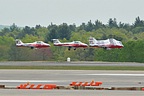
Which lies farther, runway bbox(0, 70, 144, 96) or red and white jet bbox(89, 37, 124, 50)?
red and white jet bbox(89, 37, 124, 50)

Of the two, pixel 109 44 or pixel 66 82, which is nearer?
pixel 66 82

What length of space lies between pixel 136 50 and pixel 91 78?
66987 mm

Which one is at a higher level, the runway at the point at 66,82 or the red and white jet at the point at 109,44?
the red and white jet at the point at 109,44

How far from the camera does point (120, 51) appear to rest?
12400 centimetres

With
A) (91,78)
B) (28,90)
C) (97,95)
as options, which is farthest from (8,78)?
(97,95)

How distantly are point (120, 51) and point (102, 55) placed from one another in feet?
16.0

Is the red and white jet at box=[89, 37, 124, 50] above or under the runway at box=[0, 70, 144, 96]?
above

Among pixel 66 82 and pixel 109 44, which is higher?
pixel 109 44

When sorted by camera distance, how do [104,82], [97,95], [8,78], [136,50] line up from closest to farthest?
[97,95] < [104,82] < [8,78] < [136,50]

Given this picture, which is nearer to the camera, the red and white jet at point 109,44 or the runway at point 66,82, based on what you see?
the runway at point 66,82

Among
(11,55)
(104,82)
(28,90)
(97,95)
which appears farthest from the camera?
(11,55)

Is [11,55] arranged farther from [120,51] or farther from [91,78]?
[91,78]

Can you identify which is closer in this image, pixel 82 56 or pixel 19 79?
pixel 19 79

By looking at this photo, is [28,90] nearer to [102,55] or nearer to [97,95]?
[97,95]
